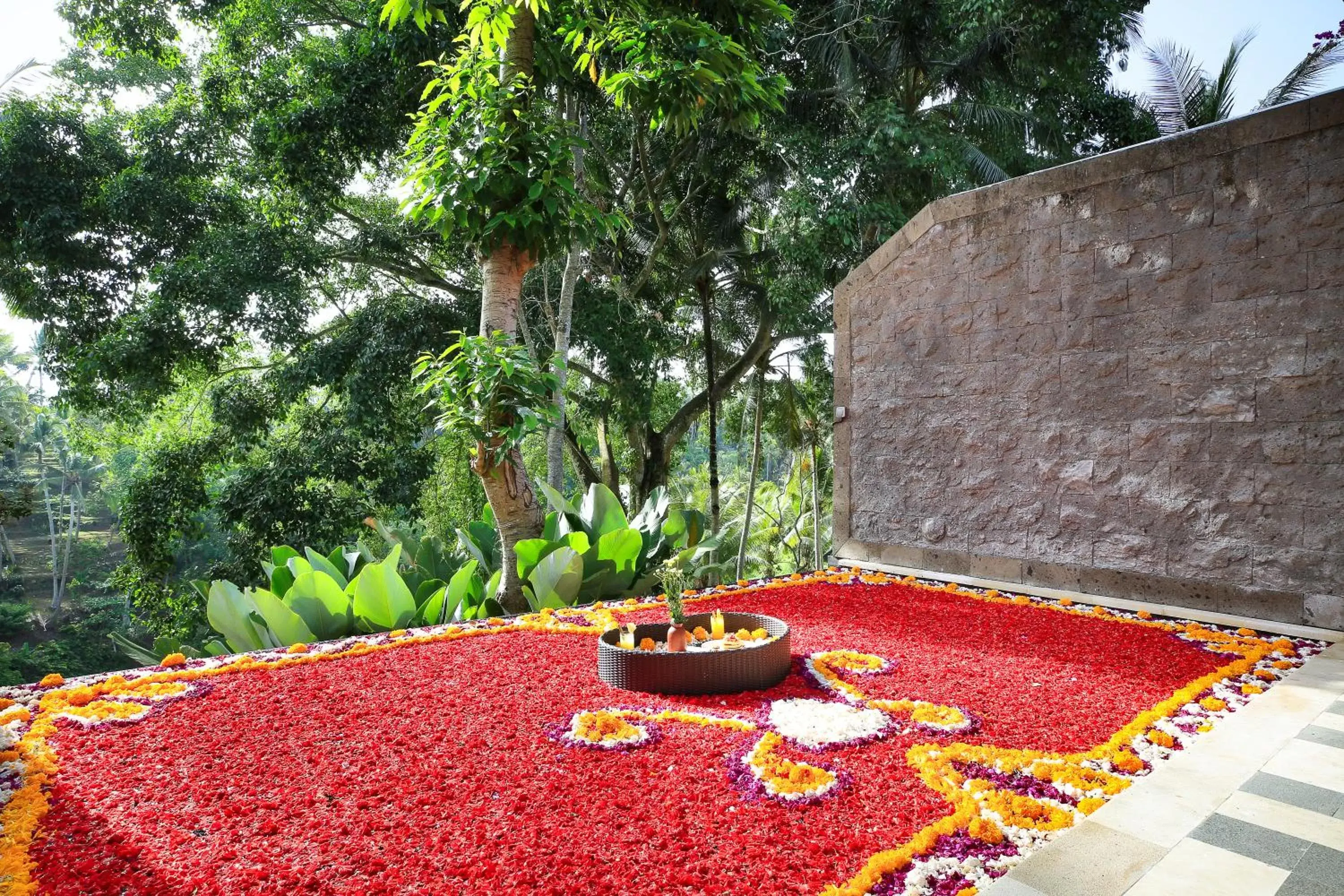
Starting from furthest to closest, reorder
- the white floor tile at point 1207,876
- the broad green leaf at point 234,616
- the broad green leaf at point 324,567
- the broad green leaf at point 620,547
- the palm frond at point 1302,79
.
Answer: the palm frond at point 1302,79 → the broad green leaf at point 620,547 → the broad green leaf at point 324,567 → the broad green leaf at point 234,616 → the white floor tile at point 1207,876

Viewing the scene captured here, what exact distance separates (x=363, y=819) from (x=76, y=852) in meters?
0.63

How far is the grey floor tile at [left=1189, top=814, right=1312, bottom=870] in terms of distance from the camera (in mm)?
1790

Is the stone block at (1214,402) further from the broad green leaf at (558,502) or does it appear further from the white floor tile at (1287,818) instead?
the broad green leaf at (558,502)

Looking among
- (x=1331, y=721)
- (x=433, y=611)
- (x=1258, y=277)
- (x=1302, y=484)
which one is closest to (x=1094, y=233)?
(x=1258, y=277)

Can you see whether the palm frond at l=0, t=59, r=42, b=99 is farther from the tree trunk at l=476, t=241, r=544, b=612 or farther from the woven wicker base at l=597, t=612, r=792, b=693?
the woven wicker base at l=597, t=612, r=792, b=693

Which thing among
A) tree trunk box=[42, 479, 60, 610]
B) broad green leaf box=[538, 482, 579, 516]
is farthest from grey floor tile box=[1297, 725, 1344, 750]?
tree trunk box=[42, 479, 60, 610]

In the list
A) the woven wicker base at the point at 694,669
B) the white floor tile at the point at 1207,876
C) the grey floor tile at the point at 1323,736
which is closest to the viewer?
the white floor tile at the point at 1207,876

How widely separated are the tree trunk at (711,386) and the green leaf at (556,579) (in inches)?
236

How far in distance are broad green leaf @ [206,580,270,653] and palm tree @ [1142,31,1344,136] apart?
10.7m

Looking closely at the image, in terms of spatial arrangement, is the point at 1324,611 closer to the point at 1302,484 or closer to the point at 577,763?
the point at 1302,484

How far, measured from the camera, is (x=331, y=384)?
354 inches

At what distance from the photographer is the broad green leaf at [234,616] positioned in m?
4.23

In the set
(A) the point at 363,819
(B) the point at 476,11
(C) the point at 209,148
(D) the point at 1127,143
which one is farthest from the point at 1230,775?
(C) the point at 209,148

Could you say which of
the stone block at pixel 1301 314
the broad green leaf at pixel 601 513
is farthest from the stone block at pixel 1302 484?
the broad green leaf at pixel 601 513
